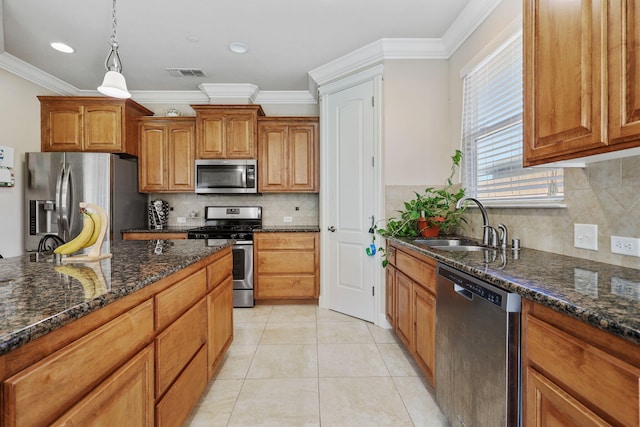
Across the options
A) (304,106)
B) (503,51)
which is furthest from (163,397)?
(304,106)

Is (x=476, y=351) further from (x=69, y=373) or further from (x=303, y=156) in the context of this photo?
(x=303, y=156)

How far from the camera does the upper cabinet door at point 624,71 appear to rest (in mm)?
932

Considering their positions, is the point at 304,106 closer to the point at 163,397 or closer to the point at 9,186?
the point at 9,186

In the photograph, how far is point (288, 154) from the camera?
152 inches

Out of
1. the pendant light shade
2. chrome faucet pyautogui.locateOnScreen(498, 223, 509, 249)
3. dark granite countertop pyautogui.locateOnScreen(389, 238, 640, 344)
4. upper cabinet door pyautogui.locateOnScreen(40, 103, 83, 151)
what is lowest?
dark granite countertop pyautogui.locateOnScreen(389, 238, 640, 344)

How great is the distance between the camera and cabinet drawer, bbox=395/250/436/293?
1.76m

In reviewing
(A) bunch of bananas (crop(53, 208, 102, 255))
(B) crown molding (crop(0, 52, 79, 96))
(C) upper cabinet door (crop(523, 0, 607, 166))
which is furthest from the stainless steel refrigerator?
(C) upper cabinet door (crop(523, 0, 607, 166))

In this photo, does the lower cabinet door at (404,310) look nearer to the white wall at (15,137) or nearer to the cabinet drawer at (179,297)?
the cabinet drawer at (179,297)

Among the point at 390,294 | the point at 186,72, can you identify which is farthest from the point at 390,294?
the point at 186,72

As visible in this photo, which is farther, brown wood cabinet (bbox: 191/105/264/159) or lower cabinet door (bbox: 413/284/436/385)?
brown wood cabinet (bbox: 191/105/264/159)

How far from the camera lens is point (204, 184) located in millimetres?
3787

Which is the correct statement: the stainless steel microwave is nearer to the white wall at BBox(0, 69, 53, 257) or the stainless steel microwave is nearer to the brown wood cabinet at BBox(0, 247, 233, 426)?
the white wall at BBox(0, 69, 53, 257)

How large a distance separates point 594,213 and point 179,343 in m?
2.02

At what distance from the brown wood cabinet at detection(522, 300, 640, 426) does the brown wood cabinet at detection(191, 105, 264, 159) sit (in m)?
3.39
